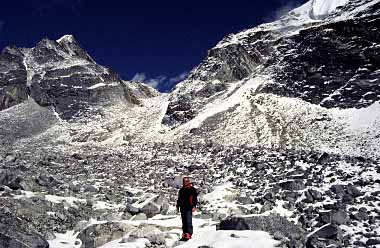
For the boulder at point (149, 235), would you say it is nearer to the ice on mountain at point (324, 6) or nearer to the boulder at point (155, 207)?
the boulder at point (155, 207)

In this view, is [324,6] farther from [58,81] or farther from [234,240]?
[234,240]

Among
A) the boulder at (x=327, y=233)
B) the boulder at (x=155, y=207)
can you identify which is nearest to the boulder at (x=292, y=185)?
the boulder at (x=155, y=207)

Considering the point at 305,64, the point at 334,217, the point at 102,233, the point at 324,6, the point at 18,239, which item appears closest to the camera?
the point at 18,239

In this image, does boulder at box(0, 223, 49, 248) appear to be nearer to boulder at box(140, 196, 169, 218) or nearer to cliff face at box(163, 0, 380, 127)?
boulder at box(140, 196, 169, 218)

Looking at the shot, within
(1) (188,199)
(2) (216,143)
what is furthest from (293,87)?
(1) (188,199)

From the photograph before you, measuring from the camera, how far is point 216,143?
145ft

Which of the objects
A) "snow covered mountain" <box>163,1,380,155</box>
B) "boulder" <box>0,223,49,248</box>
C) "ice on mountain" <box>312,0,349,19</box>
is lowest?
"boulder" <box>0,223,49,248</box>

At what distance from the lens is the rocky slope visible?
17.5 m

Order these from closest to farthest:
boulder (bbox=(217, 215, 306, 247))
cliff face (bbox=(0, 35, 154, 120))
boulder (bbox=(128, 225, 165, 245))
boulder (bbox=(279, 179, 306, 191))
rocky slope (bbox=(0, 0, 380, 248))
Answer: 1. boulder (bbox=(217, 215, 306, 247))
2. boulder (bbox=(128, 225, 165, 245))
3. rocky slope (bbox=(0, 0, 380, 248))
4. boulder (bbox=(279, 179, 306, 191))
5. cliff face (bbox=(0, 35, 154, 120))

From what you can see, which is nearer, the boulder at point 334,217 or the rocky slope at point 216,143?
the rocky slope at point 216,143

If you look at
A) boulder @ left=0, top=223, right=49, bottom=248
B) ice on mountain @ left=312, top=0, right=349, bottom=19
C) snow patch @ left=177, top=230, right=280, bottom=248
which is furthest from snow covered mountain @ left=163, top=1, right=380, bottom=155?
boulder @ left=0, top=223, right=49, bottom=248

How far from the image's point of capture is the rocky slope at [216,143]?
17531 millimetres

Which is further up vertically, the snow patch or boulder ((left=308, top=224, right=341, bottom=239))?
the snow patch

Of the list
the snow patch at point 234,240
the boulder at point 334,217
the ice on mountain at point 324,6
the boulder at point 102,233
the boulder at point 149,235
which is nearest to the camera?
the snow patch at point 234,240
